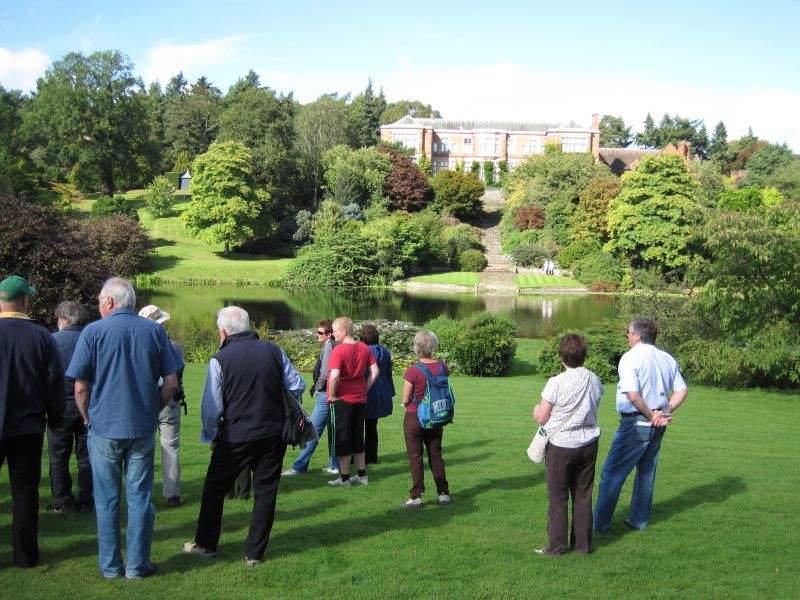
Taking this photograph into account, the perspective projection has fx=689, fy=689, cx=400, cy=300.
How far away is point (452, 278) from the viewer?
48625 mm

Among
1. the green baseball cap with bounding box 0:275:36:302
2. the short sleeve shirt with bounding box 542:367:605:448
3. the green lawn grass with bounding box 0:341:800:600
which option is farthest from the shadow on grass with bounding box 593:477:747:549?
the green baseball cap with bounding box 0:275:36:302

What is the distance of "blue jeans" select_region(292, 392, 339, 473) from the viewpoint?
7.00m

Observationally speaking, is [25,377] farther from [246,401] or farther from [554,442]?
[554,442]

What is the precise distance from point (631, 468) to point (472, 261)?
46630 mm

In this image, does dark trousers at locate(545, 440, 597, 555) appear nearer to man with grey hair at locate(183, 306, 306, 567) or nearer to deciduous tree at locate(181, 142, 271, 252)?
man with grey hair at locate(183, 306, 306, 567)

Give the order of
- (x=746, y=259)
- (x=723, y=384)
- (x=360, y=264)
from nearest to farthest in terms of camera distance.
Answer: (x=746, y=259) → (x=723, y=384) → (x=360, y=264)

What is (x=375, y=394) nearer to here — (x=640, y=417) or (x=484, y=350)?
(x=640, y=417)

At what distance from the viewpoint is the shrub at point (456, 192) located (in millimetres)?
62062

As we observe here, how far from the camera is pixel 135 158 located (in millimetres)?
63688

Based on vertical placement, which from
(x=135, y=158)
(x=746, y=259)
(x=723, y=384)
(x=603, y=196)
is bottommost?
(x=723, y=384)

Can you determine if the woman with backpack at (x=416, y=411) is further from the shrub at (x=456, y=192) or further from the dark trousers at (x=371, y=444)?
the shrub at (x=456, y=192)

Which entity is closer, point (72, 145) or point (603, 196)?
point (603, 196)

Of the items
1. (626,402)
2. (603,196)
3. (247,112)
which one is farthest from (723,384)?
(247,112)

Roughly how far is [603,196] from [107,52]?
4421cm
